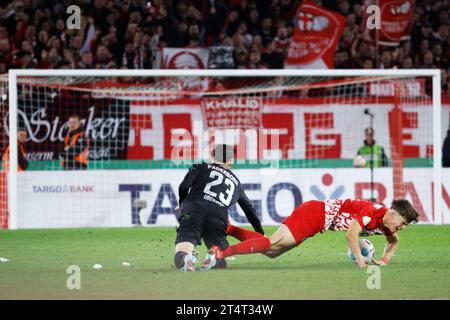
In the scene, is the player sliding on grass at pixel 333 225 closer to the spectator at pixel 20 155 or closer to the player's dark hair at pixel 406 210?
the player's dark hair at pixel 406 210

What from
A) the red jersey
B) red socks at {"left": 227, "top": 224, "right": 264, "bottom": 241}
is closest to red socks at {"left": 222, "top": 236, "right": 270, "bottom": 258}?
red socks at {"left": 227, "top": 224, "right": 264, "bottom": 241}

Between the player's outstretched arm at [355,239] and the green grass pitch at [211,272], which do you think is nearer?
the green grass pitch at [211,272]

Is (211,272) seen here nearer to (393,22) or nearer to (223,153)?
(223,153)

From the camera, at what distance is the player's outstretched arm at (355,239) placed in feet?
32.2

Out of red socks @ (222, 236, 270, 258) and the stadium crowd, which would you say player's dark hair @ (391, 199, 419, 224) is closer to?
red socks @ (222, 236, 270, 258)

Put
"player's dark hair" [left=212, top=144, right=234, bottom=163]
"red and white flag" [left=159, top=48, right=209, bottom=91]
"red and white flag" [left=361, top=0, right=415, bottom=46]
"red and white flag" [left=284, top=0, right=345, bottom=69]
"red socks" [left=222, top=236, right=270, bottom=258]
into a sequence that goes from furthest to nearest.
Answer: "red and white flag" [left=361, top=0, right=415, bottom=46] → "red and white flag" [left=284, top=0, right=345, bottom=69] → "red and white flag" [left=159, top=48, right=209, bottom=91] → "player's dark hair" [left=212, top=144, right=234, bottom=163] → "red socks" [left=222, top=236, right=270, bottom=258]

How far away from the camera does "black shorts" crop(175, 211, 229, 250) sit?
10317 millimetres

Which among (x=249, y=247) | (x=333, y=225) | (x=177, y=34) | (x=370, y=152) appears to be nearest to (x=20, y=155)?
(x=177, y=34)

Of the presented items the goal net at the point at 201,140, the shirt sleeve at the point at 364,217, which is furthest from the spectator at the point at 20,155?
the shirt sleeve at the point at 364,217

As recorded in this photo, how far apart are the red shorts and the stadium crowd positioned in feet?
32.5

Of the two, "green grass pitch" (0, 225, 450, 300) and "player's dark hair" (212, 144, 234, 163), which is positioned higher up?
"player's dark hair" (212, 144, 234, 163)

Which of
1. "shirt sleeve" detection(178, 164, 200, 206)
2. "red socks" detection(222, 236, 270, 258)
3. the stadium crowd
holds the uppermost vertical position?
the stadium crowd

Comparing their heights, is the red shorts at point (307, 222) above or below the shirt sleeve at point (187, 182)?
below

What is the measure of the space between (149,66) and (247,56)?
2.03 metres
